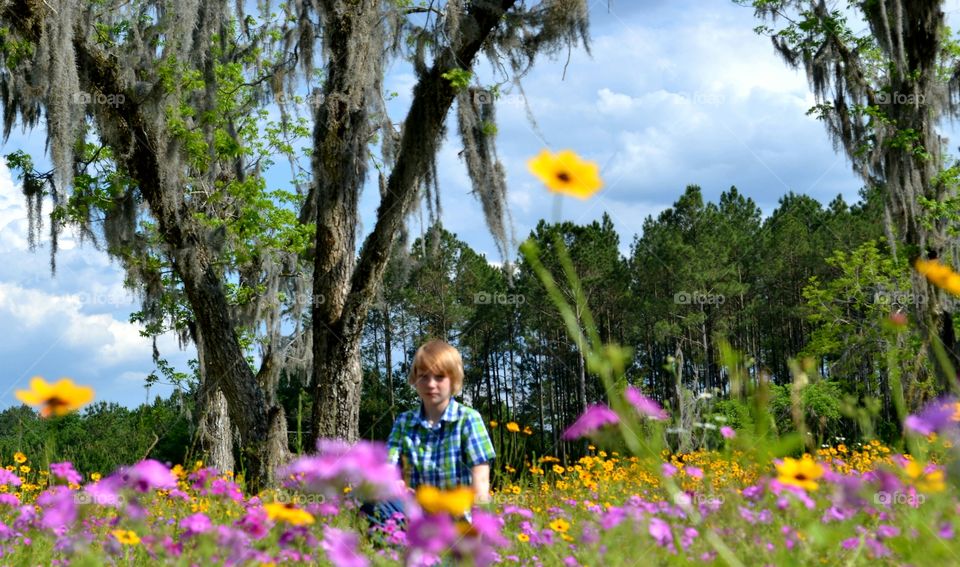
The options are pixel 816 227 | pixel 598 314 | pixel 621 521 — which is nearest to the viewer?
pixel 621 521

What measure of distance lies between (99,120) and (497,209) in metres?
4.03

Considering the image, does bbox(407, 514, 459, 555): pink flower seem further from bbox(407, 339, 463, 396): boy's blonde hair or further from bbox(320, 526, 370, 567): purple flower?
bbox(407, 339, 463, 396): boy's blonde hair

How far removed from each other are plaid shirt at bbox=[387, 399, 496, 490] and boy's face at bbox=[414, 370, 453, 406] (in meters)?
0.05

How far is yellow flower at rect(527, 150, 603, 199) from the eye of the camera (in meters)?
1.33

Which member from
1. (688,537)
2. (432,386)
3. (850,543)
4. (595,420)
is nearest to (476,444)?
(432,386)

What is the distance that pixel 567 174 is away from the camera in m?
1.38

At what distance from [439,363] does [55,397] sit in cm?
174

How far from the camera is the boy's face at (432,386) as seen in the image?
3.31m

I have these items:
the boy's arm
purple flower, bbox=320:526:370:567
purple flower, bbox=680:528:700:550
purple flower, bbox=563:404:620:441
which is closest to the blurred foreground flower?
purple flower, bbox=320:526:370:567

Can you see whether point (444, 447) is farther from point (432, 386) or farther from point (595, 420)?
point (595, 420)

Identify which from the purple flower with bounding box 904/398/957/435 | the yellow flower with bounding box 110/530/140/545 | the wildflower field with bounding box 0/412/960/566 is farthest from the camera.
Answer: the yellow flower with bounding box 110/530/140/545

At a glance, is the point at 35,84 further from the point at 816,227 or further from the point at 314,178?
the point at 816,227

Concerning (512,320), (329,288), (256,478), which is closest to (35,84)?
(329,288)

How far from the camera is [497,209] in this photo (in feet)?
24.8
